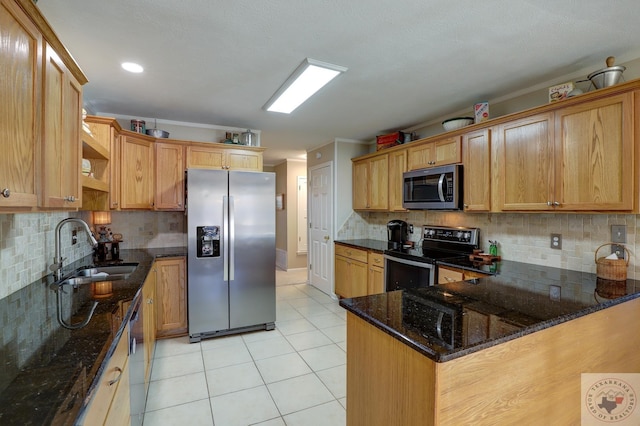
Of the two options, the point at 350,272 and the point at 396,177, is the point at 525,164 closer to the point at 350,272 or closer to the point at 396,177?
the point at 396,177

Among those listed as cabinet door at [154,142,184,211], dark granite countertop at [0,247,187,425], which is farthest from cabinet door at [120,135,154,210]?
dark granite countertop at [0,247,187,425]

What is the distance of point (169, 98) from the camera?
2.91 meters

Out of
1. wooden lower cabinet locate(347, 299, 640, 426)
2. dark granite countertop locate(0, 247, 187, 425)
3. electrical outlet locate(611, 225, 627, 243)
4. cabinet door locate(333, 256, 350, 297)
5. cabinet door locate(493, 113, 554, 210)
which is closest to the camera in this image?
dark granite countertop locate(0, 247, 187, 425)

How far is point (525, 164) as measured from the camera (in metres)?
2.45

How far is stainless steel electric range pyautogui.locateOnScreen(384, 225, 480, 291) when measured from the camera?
9.72 ft

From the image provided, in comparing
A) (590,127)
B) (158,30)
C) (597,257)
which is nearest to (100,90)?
(158,30)

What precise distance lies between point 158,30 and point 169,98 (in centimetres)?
119

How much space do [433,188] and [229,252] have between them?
2.25 meters

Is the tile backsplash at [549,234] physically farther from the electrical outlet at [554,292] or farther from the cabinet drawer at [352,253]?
the cabinet drawer at [352,253]

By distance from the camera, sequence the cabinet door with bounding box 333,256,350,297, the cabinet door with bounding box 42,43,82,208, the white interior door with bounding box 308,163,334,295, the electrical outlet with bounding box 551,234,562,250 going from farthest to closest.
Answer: the white interior door with bounding box 308,163,334,295, the cabinet door with bounding box 333,256,350,297, the electrical outlet with bounding box 551,234,562,250, the cabinet door with bounding box 42,43,82,208

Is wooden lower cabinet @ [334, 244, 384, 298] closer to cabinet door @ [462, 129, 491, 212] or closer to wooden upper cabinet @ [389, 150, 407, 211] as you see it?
wooden upper cabinet @ [389, 150, 407, 211]

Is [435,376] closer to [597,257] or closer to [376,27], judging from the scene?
[376,27]

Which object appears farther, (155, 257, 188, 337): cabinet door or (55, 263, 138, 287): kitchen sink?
(155, 257, 188, 337): cabinet door

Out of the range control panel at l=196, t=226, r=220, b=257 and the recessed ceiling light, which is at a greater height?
the recessed ceiling light
